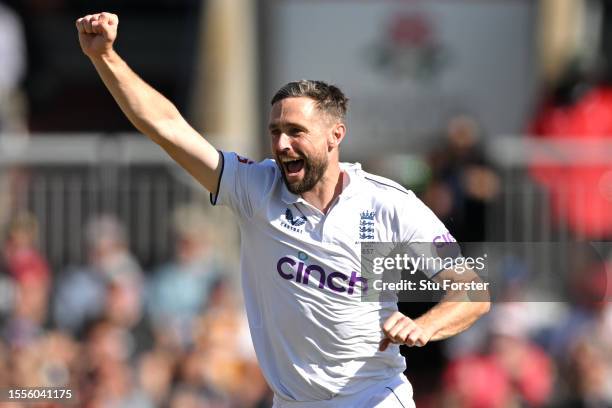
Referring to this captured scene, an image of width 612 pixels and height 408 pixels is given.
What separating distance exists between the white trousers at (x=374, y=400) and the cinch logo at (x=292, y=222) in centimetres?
88

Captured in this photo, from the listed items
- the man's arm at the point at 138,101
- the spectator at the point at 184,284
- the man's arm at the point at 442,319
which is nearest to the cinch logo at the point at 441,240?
the man's arm at the point at 442,319

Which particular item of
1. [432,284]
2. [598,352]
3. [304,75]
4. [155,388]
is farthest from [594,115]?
[432,284]

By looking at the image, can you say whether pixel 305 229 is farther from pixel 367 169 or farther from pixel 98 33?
pixel 367 169

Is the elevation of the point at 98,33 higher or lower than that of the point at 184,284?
higher

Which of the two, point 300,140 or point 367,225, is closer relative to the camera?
point 300,140

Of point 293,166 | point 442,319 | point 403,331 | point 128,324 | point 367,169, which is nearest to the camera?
point 403,331

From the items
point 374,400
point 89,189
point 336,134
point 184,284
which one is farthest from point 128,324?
point 336,134

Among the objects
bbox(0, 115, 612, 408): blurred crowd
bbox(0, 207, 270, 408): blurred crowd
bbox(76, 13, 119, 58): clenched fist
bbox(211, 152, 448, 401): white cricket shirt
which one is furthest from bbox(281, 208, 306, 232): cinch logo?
bbox(0, 207, 270, 408): blurred crowd

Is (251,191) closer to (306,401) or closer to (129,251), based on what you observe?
(306,401)

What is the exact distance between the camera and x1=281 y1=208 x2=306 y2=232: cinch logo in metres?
7.57

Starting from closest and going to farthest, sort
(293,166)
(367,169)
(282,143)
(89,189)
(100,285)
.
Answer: (282,143) < (293,166) < (100,285) < (89,189) < (367,169)

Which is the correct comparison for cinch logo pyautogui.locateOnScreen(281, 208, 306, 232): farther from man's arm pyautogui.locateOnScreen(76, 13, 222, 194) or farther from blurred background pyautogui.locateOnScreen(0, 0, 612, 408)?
blurred background pyautogui.locateOnScreen(0, 0, 612, 408)

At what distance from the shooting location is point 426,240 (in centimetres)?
752

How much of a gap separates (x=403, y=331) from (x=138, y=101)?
5.88 feet
